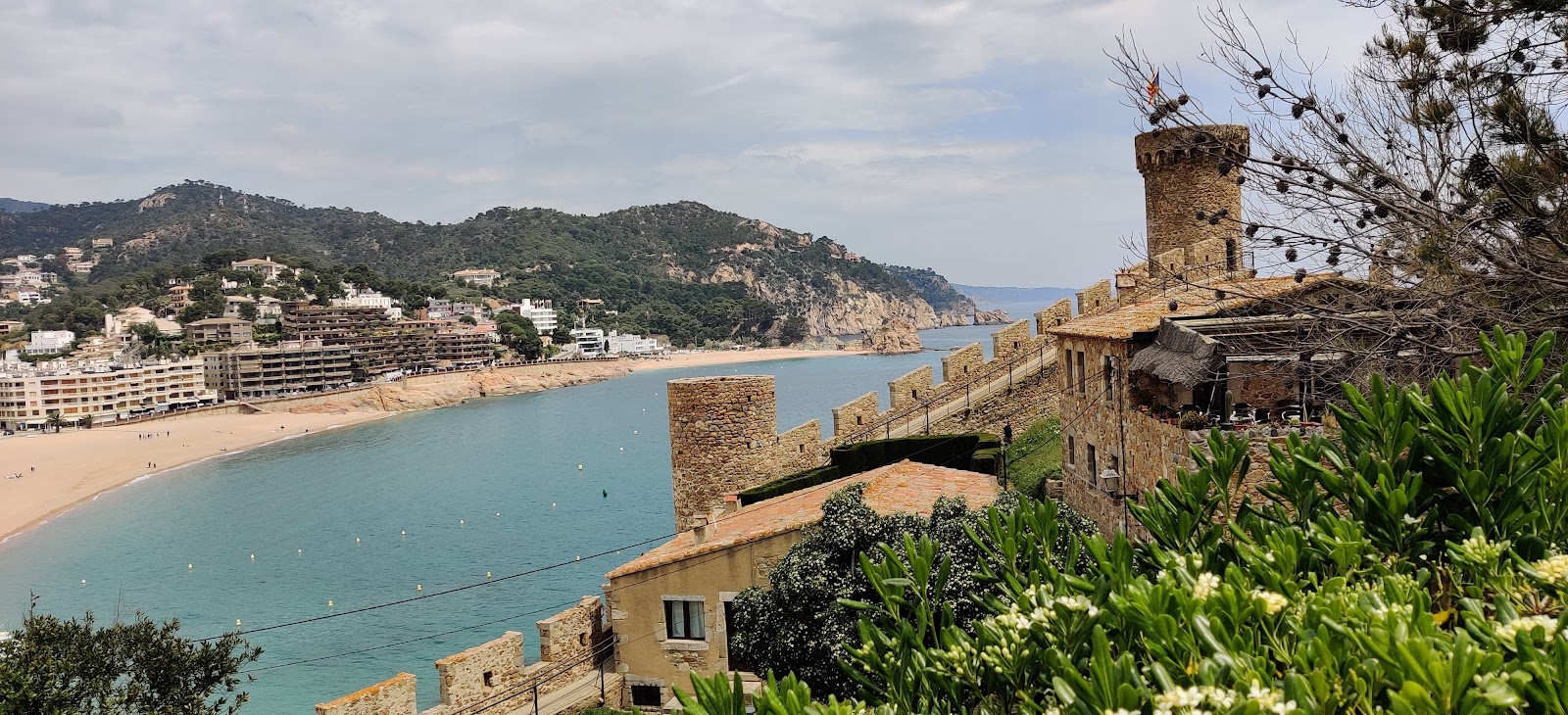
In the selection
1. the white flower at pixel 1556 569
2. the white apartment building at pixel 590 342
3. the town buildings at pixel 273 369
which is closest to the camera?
the white flower at pixel 1556 569

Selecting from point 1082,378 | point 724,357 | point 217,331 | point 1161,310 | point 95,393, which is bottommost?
point 724,357

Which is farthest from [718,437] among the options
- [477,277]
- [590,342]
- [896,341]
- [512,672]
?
[477,277]

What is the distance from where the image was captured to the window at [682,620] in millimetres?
14172

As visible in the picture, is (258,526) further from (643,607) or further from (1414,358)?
(1414,358)

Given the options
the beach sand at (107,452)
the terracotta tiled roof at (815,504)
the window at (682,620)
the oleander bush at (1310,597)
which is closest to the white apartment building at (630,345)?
the beach sand at (107,452)

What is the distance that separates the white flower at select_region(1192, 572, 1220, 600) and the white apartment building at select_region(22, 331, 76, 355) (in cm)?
12125

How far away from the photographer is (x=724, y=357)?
142500 millimetres

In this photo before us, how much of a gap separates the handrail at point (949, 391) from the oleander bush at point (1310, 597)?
58.9ft

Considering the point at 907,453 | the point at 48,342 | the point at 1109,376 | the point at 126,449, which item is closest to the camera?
the point at 1109,376

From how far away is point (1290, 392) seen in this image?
1088 cm

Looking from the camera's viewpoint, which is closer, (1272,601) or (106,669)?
(1272,601)

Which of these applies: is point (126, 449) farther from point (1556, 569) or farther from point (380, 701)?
point (1556, 569)

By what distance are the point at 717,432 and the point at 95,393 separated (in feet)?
266

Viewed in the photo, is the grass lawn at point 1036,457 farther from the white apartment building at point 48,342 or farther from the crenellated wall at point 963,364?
the white apartment building at point 48,342
